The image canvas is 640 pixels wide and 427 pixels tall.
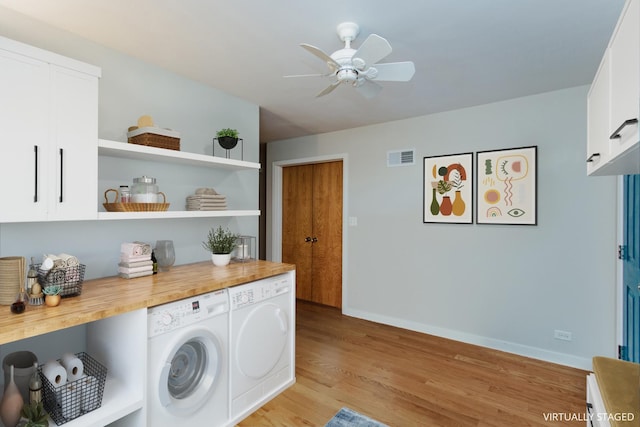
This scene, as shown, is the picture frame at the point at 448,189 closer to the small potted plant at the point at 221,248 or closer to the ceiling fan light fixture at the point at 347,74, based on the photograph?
the ceiling fan light fixture at the point at 347,74

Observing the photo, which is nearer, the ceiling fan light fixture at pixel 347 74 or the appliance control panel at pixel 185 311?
the appliance control panel at pixel 185 311

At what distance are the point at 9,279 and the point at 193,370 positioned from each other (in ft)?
3.43

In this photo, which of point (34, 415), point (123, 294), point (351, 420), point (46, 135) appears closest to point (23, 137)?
point (46, 135)

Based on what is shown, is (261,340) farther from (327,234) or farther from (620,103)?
(327,234)

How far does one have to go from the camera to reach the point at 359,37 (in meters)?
1.99

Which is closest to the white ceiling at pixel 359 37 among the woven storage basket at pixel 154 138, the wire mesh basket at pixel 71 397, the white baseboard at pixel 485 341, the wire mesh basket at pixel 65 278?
the woven storage basket at pixel 154 138

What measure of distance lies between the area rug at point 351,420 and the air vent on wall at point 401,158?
2.59m

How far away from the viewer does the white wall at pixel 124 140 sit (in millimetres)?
1857

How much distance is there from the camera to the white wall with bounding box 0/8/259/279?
1.86 meters

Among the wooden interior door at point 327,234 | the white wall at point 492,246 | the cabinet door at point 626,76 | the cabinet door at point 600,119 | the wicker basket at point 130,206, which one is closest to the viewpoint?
the cabinet door at point 626,76

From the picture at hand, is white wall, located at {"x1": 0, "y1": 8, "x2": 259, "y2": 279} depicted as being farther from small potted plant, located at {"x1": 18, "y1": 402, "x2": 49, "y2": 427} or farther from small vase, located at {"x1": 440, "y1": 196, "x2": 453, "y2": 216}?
small vase, located at {"x1": 440, "y1": 196, "x2": 453, "y2": 216}

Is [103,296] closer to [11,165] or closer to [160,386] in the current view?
[160,386]

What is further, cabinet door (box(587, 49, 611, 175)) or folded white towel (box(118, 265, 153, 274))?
folded white towel (box(118, 265, 153, 274))

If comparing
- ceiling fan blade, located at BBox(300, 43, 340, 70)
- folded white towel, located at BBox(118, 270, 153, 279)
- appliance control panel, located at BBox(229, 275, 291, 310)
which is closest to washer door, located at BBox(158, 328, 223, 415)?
appliance control panel, located at BBox(229, 275, 291, 310)
